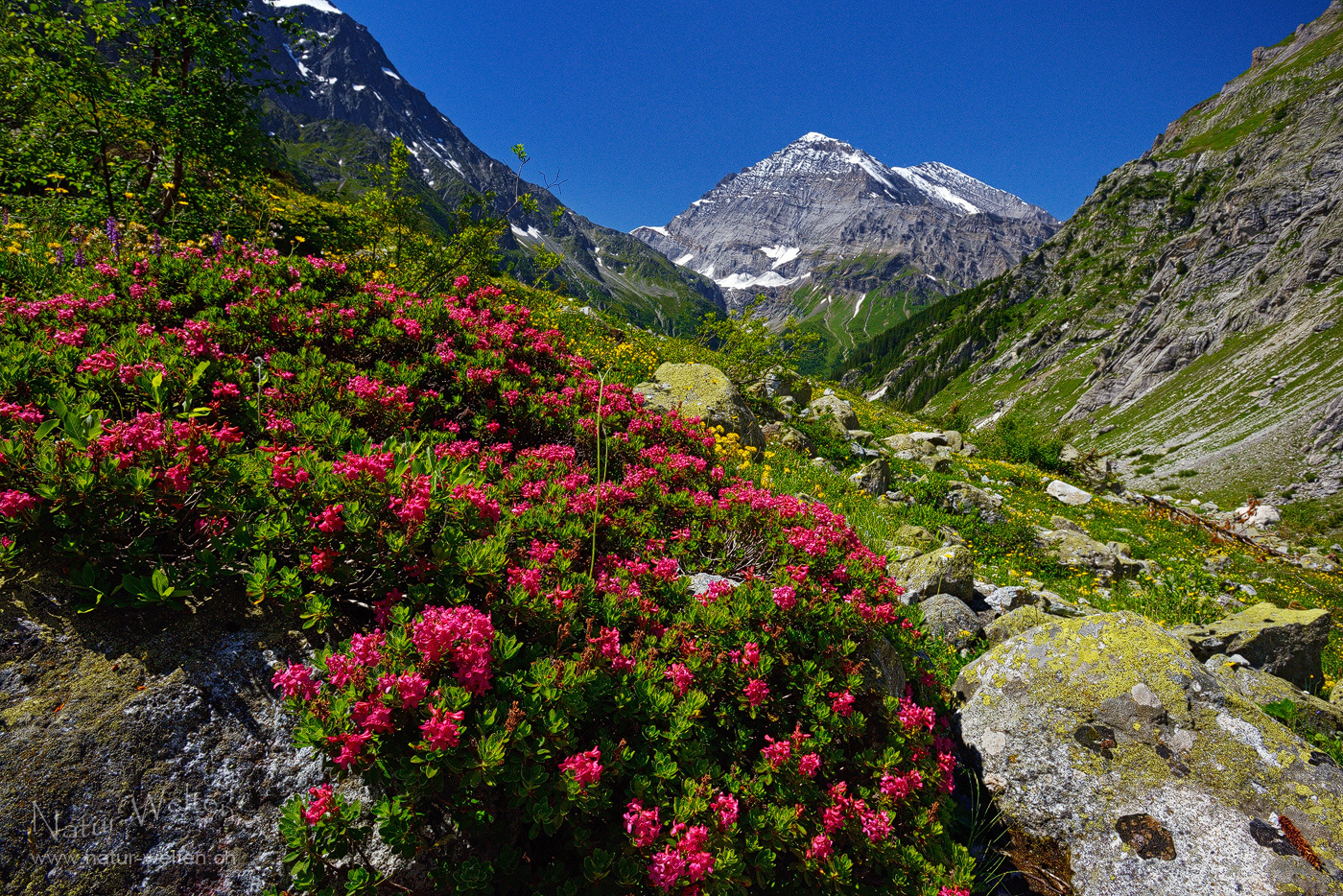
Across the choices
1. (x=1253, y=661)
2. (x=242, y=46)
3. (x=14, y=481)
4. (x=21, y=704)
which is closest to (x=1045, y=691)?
(x=1253, y=661)

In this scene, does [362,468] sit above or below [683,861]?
above

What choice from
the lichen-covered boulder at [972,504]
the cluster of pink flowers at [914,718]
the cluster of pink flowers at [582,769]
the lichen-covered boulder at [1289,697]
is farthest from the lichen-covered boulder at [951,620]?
the lichen-covered boulder at [972,504]

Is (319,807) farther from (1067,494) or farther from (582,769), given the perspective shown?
(1067,494)

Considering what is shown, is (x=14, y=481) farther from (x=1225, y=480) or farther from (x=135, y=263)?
(x=1225, y=480)

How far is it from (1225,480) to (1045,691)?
61174mm

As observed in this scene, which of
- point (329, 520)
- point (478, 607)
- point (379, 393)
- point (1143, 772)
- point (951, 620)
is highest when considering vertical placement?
point (379, 393)

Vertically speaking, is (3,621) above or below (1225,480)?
below

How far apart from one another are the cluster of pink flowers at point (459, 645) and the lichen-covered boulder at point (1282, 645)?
936 cm

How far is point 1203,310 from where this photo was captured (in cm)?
7900

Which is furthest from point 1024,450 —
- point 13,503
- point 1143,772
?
point 13,503

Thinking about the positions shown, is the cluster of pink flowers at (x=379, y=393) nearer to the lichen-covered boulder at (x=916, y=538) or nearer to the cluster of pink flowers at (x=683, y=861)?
the cluster of pink flowers at (x=683, y=861)

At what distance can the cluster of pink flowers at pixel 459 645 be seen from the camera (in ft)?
8.01

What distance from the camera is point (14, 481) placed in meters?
2.34

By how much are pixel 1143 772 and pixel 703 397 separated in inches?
292
